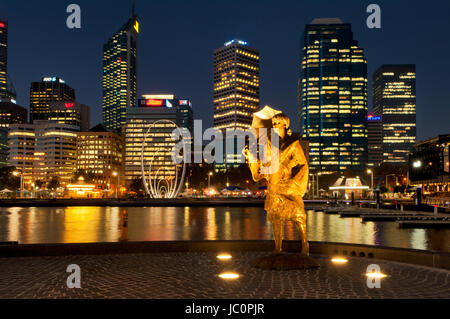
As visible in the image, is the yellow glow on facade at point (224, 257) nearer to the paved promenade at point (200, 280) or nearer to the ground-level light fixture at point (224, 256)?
the ground-level light fixture at point (224, 256)

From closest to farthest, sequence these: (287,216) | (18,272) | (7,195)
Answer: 1. (18,272)
2. (287,216)
3. (7,195)

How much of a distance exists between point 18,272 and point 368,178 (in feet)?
615

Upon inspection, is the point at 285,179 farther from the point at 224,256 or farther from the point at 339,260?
the point at 224,256

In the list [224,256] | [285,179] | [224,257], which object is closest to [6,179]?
[224,256]

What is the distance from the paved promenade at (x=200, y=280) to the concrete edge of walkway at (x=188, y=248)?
419mm

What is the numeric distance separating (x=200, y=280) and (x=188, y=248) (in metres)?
4.07

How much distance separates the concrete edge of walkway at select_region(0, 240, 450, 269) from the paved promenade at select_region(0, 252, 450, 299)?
1.38 feet

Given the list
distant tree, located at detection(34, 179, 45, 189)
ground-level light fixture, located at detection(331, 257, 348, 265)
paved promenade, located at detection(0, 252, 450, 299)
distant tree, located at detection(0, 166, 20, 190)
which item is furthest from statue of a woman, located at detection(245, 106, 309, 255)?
distant tree, located at detection(34, 179, 45, 189)

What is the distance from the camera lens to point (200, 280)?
827 cm

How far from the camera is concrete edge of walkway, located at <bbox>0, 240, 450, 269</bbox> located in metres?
11.0

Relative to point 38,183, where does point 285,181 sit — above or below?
above
